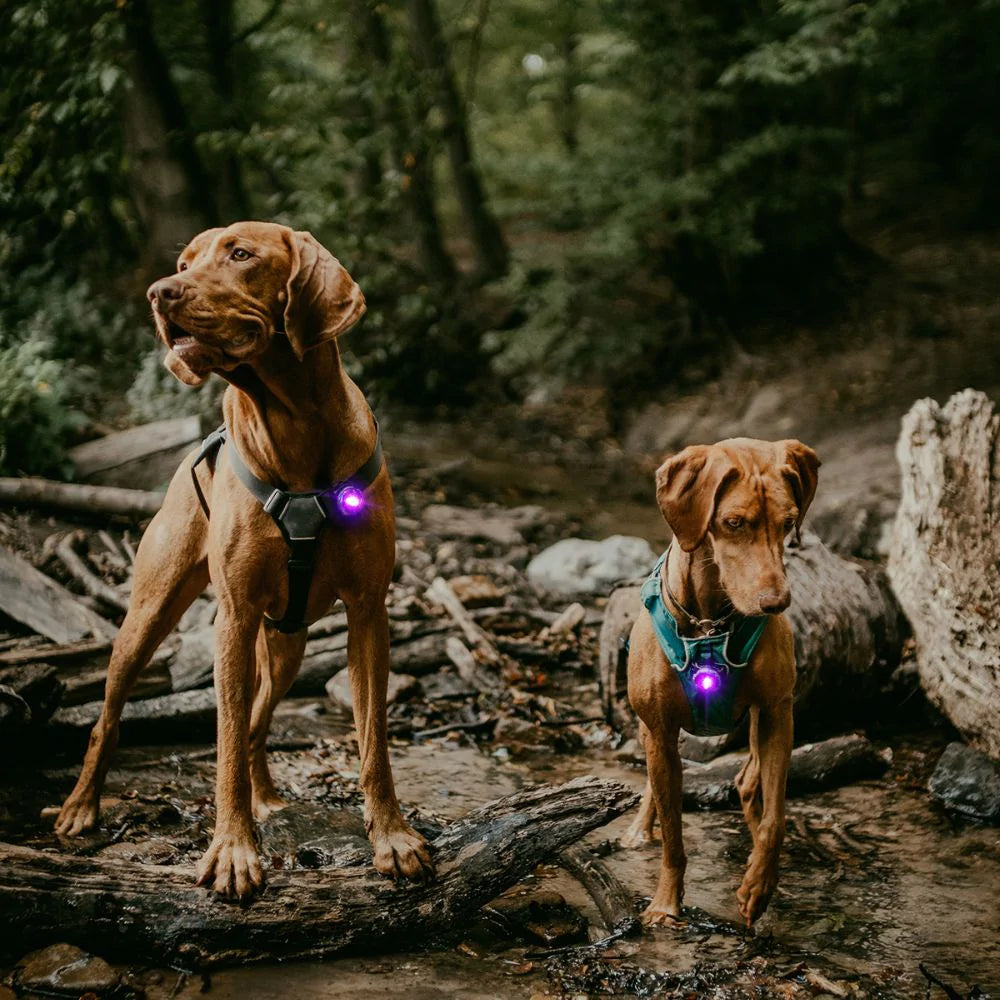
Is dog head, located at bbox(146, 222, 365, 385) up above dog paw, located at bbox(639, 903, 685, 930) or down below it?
above

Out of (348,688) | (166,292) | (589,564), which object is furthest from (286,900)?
(589,564)

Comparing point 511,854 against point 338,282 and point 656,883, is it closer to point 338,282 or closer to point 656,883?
point 656,883

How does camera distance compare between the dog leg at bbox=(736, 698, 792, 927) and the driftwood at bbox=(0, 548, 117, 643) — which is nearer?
the dog leg at bbox=(736, 698, 792, 927)

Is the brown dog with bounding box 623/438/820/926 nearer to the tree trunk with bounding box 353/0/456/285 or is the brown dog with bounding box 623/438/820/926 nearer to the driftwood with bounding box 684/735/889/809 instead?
the driftwood with bounding box 684/735/889/809

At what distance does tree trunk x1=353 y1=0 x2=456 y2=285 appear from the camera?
1135cm

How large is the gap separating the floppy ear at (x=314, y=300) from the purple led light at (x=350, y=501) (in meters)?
0.50

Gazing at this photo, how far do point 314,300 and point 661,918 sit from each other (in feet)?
8.94

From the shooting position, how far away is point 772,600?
3.30 m

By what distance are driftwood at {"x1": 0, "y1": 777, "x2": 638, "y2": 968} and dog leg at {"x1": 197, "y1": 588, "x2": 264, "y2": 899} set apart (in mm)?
111

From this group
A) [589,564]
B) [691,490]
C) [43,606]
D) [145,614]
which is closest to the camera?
→ [691,490]

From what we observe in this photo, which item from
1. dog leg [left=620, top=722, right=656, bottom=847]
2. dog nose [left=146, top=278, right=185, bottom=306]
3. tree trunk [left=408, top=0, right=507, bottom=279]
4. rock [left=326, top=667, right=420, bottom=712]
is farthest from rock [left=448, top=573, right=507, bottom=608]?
tree trunk [left=408, top=0, right=507, bottom=279]

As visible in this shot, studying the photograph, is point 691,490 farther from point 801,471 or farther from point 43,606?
point 43,606

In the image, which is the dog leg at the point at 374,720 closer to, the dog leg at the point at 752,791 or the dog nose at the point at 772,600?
the dog nose at the point at 772,600

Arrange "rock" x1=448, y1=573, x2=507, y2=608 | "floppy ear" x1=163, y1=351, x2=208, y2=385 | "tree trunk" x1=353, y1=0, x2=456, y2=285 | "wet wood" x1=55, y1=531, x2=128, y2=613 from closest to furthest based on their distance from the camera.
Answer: "floppy ear" x1=163, y1=351, x2=208, y2=385
"wet wood" x1=55, y1=531, x2=128, y2=613
"rock" x1=448, y1=573, x2=507, y2=608
"tree trunk" x1=353, y1=0, x2=456, y2=285
